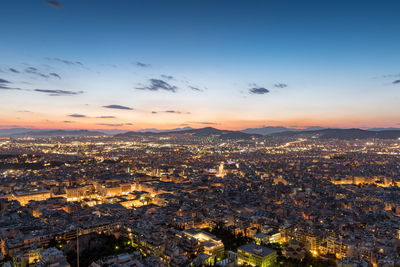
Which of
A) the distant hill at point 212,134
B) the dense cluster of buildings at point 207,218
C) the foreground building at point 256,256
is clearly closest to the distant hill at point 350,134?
the distant hill at point 212,134

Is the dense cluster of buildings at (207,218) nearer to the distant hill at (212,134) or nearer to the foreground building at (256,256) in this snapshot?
the foreground building at (256,256)

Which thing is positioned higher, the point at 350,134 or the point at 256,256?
the point at 350,134

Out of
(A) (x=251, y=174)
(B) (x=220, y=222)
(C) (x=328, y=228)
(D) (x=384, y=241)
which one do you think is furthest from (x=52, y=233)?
(A) (x=251, y=174)

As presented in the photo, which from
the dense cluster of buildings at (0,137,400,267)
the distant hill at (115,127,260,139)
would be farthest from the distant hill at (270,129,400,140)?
the dense cluster of buildings at (0,137,400,267)

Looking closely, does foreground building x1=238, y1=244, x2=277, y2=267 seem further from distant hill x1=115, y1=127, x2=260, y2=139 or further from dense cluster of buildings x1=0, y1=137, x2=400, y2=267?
distant hill x1=115, y1=127, x2=260, y2=139

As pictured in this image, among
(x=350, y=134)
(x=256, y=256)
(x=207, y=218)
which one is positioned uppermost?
(x=350, y=134)

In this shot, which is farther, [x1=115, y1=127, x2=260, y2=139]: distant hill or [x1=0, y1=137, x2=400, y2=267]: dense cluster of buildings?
[x1=115, y1=127, x2=260, y2=139]: distant hill

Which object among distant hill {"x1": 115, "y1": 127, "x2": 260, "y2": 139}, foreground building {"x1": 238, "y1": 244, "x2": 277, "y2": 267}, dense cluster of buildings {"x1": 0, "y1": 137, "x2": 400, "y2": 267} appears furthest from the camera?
distant hill {"x1": 115, "y1": 127, "x2": 260, "y2": 139}

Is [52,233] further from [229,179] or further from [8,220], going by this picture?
[229,179]

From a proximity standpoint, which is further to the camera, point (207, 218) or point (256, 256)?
point (207, 218)

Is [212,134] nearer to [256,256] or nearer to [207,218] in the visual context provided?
[207,218]

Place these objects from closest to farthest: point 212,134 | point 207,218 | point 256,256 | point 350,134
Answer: point 256,256 < point 207,218 < point 350,134 < point 212,134

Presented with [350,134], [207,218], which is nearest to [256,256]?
[207,218]
